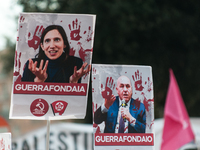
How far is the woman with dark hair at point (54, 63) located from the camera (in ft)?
9.51

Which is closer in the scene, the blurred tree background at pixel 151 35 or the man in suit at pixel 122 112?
the man in suit at pixel 122 112

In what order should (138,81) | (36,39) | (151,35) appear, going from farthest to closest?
(151,35), (138,81), (36,39)

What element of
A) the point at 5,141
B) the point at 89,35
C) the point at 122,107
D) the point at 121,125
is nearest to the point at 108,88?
the point at 122,107

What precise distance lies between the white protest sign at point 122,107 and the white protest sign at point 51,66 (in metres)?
0.13

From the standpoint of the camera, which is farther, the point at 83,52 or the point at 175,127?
the point at 175,127

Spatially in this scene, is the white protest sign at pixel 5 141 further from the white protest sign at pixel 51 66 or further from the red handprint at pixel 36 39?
the red handprint at pixel 36 39

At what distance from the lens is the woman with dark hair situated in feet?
9.51

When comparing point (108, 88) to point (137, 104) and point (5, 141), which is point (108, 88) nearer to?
point (137, 104)

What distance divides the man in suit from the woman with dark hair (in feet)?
0.92

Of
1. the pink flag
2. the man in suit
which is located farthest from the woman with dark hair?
the pink flag

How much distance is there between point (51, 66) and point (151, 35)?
7105mm

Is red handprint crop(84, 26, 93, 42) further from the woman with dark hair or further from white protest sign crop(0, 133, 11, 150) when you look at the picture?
white protest sign crop(0, 133, 11, 150)

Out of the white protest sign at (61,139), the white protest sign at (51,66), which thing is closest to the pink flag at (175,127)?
the white protest sign at (61,139)

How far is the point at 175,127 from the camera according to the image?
5.48 meters
